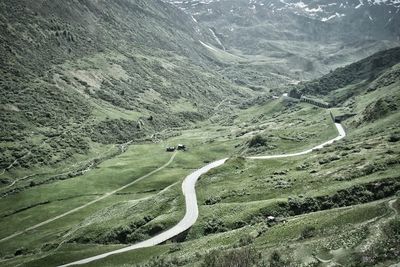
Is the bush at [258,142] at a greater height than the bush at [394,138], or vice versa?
the bush at [394,138]

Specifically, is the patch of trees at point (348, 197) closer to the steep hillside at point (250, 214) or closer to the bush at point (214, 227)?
the steep hillside at point (250, 214)

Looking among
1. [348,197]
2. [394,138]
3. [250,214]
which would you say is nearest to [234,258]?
[250,214]

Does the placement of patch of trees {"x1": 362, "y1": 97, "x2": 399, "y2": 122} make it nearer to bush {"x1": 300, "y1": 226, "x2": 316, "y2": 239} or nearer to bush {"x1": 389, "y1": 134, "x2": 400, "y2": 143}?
bush {"x1": 389, "y1": 134, "x2": 400, "y2": 143}

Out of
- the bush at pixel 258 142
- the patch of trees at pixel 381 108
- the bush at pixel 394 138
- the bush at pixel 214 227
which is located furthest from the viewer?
the bush at pixel 258 142

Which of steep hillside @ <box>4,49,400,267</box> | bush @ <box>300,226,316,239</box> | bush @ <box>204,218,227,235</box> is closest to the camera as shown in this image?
steep hillside @ <box>4,49,400,267</box>

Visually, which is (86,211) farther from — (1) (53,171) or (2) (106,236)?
(1) (53,171)

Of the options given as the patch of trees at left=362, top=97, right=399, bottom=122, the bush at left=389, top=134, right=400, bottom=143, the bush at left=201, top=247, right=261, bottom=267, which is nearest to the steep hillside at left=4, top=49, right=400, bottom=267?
the bush at left=201, top=247, right=261, bottom=267

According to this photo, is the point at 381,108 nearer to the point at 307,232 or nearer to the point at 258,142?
the point at 258,142

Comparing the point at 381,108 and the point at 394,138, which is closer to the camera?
the point at 394,138

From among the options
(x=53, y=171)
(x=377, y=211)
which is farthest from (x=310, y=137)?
(x=377, y=211)

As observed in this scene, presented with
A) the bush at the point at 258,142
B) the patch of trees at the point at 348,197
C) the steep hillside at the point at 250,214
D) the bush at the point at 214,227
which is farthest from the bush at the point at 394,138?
the bush at the point at 258,142

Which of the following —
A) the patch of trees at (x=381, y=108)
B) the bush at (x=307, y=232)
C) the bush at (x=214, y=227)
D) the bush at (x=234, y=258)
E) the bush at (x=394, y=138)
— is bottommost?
the patch of trees at (x=381, y=108)

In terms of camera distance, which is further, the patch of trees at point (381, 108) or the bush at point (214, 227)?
the patch of trees at point (381, 108)

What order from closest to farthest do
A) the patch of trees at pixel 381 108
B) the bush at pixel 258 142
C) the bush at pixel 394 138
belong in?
the bush at pixel 394 138 → the patch of trees at pixel 381 108 → the bush at pixel 258 142
